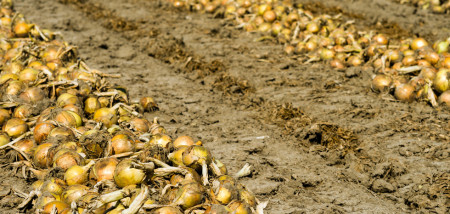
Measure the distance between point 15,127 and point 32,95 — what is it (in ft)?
1.62

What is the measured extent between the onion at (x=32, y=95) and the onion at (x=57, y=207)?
5.72ft

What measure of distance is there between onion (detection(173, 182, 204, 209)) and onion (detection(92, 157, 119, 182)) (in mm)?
573

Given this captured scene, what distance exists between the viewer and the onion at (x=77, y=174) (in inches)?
115

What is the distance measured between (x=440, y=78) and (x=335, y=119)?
1.40 metres

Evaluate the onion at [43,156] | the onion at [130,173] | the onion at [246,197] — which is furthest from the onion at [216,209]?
the onion at [43,156]

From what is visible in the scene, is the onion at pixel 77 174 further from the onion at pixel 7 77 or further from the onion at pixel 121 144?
the onion at pixel 7 77

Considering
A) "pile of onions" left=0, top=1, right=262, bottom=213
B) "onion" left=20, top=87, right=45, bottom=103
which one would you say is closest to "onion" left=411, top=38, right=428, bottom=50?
"pile of onions" left=0, top=1, right=262, bottom=213

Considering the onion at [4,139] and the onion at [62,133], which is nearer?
the onion at [62,133]

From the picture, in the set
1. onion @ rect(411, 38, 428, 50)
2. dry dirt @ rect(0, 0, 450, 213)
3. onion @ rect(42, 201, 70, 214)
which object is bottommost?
dry dirt @ rect(0, 0, 450, 213)

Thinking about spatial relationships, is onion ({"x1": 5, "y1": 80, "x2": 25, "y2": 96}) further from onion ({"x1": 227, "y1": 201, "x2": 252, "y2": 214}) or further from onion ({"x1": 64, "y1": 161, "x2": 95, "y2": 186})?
onion ({"x1": 227, "y1": 201, "x2": 252, "y2": 214})

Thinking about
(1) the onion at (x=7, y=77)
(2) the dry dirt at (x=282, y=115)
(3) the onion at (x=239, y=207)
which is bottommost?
(2) the dry dirt at (x=282, y=115)

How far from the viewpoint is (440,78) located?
4.91m

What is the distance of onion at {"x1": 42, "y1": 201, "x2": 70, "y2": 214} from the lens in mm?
2611

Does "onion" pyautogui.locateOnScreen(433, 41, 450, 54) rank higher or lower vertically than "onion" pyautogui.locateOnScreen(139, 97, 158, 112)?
higher
